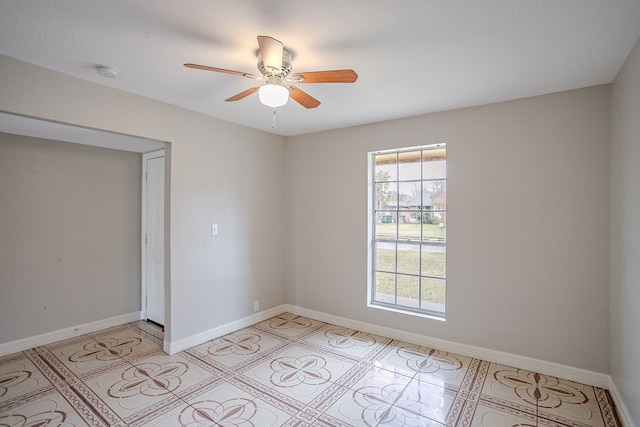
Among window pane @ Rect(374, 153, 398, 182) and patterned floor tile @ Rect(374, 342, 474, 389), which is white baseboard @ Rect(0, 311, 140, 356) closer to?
patterned floor tile @ Rect(374, 342, 474, 389)

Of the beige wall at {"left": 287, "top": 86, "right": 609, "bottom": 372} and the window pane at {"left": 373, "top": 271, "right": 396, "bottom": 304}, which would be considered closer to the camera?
the beige wall at {"left": 287, "top": 86, "right": 609, "bottom": 372}

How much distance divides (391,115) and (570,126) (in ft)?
5.03

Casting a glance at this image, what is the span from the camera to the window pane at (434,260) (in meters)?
3.24

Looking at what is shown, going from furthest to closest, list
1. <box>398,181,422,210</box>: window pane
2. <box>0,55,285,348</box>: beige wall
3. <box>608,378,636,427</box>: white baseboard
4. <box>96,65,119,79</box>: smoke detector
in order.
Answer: <box>398,181,422,210</box>: window pane, <box>0,55,285,348</box>: beige wall, <box>96,65,119,79</box>: smoke detector, <box>608,378,636,427</box>: white baseboard

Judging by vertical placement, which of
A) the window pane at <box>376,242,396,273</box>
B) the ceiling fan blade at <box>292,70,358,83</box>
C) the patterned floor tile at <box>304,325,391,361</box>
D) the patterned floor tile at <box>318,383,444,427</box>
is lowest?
the patterned floor tile at <box>318,383,444,427</box>

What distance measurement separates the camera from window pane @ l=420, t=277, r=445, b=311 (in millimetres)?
3260

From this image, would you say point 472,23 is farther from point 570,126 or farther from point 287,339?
point 287,339

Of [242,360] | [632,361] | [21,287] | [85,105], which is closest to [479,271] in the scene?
[632,361]

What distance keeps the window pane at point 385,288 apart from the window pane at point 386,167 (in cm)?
115

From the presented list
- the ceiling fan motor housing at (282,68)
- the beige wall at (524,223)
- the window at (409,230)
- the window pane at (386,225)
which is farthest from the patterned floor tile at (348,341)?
the ceiling fan motor housing at (282,68)

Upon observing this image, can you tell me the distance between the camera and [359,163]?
3.66 m

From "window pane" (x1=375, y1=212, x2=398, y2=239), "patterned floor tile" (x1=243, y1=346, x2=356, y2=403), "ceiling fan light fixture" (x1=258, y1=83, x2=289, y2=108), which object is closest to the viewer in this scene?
"ceiling fan light fixture" (x1=258, y1=83, x2=289, y2=108)

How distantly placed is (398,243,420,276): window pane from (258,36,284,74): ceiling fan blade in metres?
2.39

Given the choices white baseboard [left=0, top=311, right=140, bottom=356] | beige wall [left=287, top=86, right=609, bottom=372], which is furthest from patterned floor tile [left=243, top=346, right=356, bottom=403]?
white baseboard [left=0, top=311, right=140, bottom=356]
